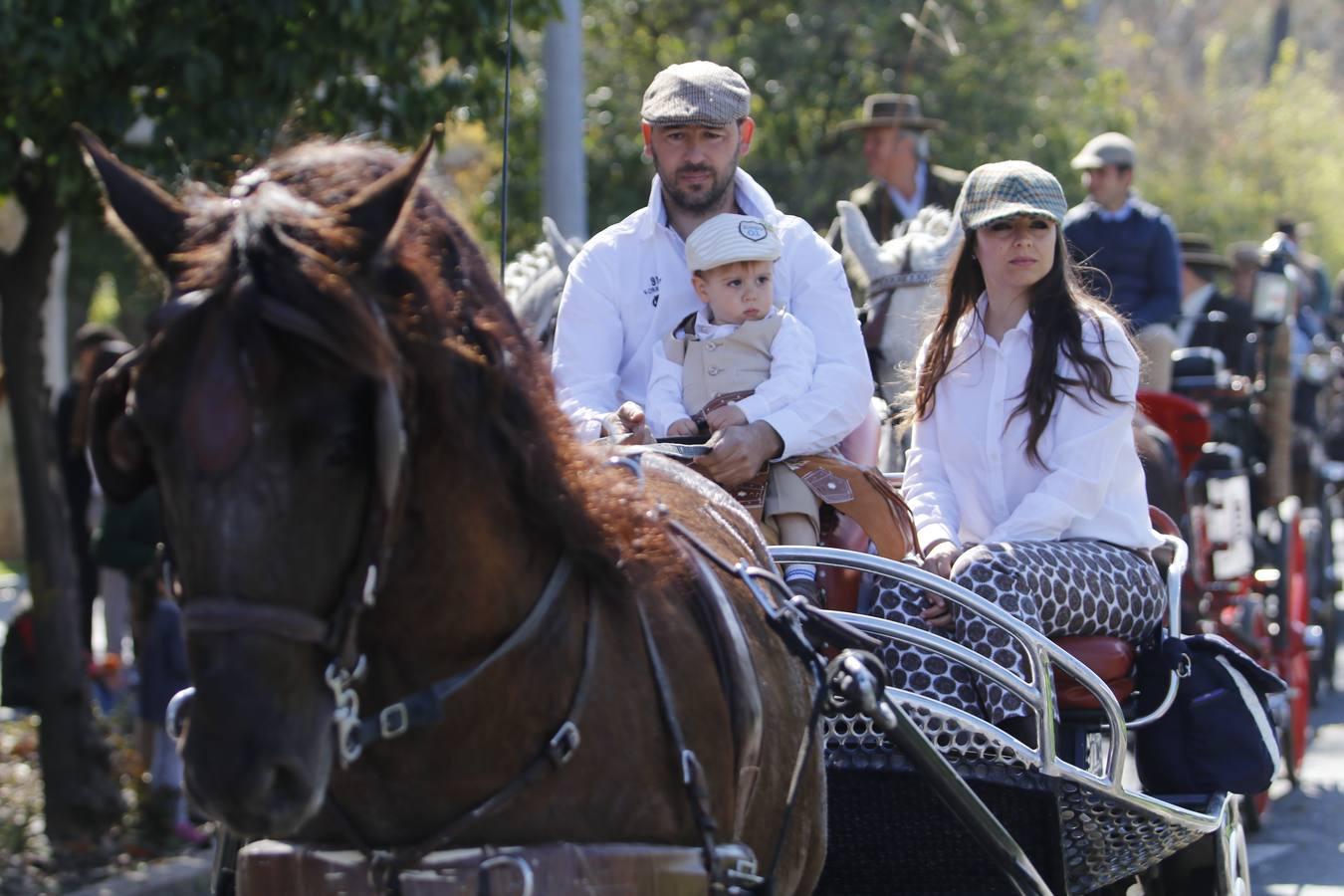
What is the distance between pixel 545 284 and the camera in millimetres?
6711

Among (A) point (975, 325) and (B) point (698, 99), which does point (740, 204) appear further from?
(A) point (975, 325)

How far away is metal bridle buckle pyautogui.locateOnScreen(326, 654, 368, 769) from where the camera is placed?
2.37 metres

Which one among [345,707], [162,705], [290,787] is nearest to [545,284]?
[162,705]

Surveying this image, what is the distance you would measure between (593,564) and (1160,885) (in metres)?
2.91

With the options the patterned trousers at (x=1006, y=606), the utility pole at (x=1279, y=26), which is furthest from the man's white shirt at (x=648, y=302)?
the utility pole at (x=1279, y=26)

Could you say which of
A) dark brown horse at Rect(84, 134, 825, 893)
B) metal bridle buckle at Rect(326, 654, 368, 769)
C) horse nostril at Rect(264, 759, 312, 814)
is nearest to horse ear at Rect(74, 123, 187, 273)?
dark brown horse at Rect(84, 134, 825, 893)

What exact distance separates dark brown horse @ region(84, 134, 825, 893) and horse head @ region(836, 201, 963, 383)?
3334 mm

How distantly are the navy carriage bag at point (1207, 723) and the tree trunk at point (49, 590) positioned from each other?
4.42 metres

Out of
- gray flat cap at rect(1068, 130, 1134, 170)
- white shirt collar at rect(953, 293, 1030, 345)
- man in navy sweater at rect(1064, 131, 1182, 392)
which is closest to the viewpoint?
white shirt collar at rect(953, 293, 1030, 345)

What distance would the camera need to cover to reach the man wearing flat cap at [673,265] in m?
4.64

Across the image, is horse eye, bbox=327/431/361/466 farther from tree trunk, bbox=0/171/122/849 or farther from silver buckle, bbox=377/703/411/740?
tree trunk, bbox=0/171/122/849

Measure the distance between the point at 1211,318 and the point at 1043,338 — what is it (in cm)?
542

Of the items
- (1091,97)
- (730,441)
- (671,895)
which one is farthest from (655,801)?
(1091,97)

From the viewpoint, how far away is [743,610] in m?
3.36
